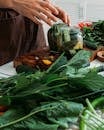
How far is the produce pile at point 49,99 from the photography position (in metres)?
0.66

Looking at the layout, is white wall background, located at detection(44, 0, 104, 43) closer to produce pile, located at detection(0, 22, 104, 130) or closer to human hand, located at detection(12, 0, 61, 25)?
human hand, located at detection(12, 0, 61, 25)

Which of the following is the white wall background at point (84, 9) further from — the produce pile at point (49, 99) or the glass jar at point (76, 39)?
the produce pile at point (49, 99)

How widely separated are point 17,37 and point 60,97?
59 centimetres

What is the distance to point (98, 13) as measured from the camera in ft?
6.83

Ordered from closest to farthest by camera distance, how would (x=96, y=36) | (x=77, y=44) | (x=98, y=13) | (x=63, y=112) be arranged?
1. (x=63, y=112)
2. (x=77, y=44)
3. (x=96, y=36)
4. (x=98, y=13)

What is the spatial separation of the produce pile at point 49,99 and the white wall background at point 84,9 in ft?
4.24

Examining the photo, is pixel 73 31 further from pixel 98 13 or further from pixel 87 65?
pixel 98 13

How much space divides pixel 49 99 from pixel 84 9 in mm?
1436

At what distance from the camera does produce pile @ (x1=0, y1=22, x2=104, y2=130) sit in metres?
0.66

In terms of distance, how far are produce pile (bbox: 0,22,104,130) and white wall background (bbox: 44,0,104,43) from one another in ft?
4.24

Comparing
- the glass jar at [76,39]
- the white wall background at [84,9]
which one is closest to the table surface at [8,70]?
the glass jar at [76,39]

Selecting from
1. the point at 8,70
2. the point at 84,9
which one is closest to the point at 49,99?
the point at 8,70

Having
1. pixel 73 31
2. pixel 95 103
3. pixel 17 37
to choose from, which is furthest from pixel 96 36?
pixel 95 103

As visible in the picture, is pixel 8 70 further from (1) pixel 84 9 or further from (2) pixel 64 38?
(1) pixel 84 9
